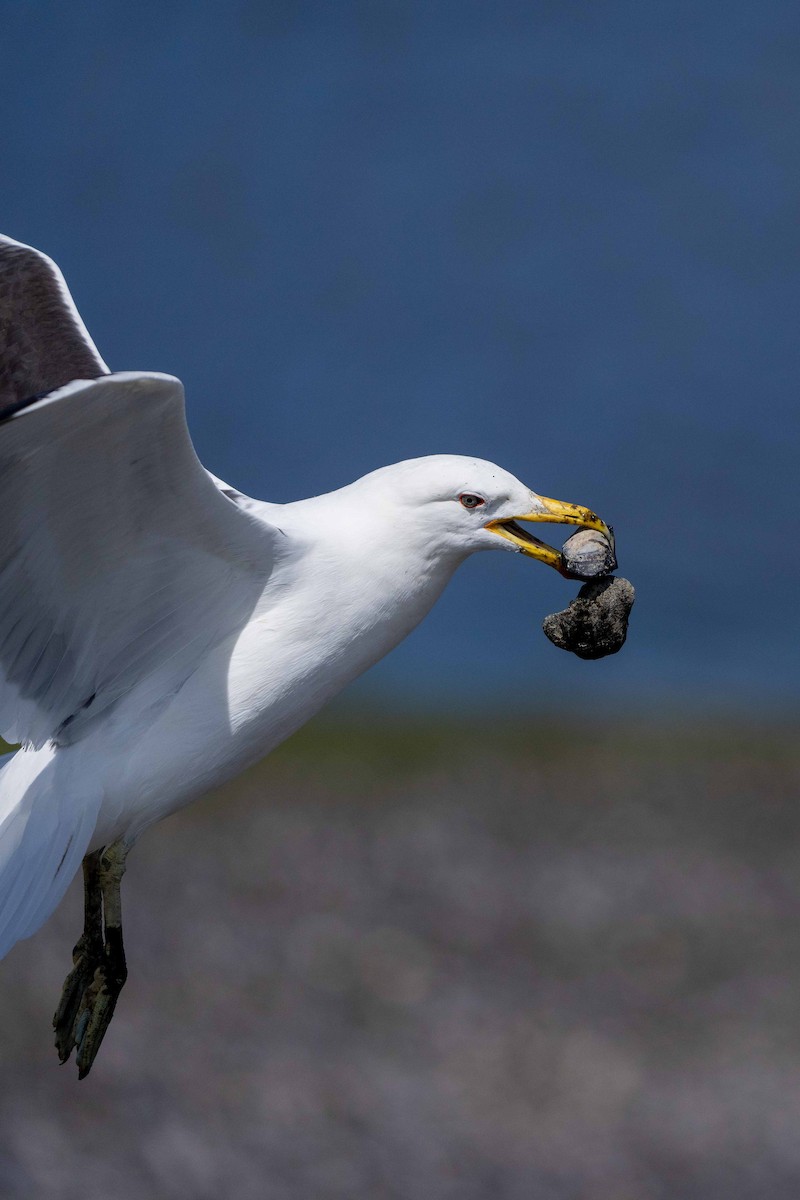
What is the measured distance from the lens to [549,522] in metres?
3.90

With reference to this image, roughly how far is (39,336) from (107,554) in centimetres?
122

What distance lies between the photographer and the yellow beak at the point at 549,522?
387 cm

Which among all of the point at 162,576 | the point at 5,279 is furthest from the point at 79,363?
the point at 162,576

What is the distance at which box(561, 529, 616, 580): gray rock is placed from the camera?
151 inches

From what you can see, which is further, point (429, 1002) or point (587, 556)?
point (429, 1002)

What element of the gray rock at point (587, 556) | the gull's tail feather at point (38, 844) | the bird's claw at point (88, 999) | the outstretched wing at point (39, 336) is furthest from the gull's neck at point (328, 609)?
the outstretched wing at point (39, 336)

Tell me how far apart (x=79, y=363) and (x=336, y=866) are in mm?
11051

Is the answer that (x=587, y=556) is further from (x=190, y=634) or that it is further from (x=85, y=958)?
(x=85, y=958)

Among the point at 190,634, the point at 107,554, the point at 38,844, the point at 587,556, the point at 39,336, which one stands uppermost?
the point at 39,336

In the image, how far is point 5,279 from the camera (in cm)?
492

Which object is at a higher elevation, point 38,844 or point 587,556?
point 587,556

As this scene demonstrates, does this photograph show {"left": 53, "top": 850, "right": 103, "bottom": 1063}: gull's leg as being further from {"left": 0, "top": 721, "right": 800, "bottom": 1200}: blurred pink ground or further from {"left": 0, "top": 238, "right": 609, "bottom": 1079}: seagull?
{"left": 0, "top": 721, "right": 800, "bottom": 1200}: blurred pink ground

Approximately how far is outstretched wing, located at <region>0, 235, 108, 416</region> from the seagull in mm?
596

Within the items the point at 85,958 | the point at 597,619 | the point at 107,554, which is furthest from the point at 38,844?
the point at 597,619
